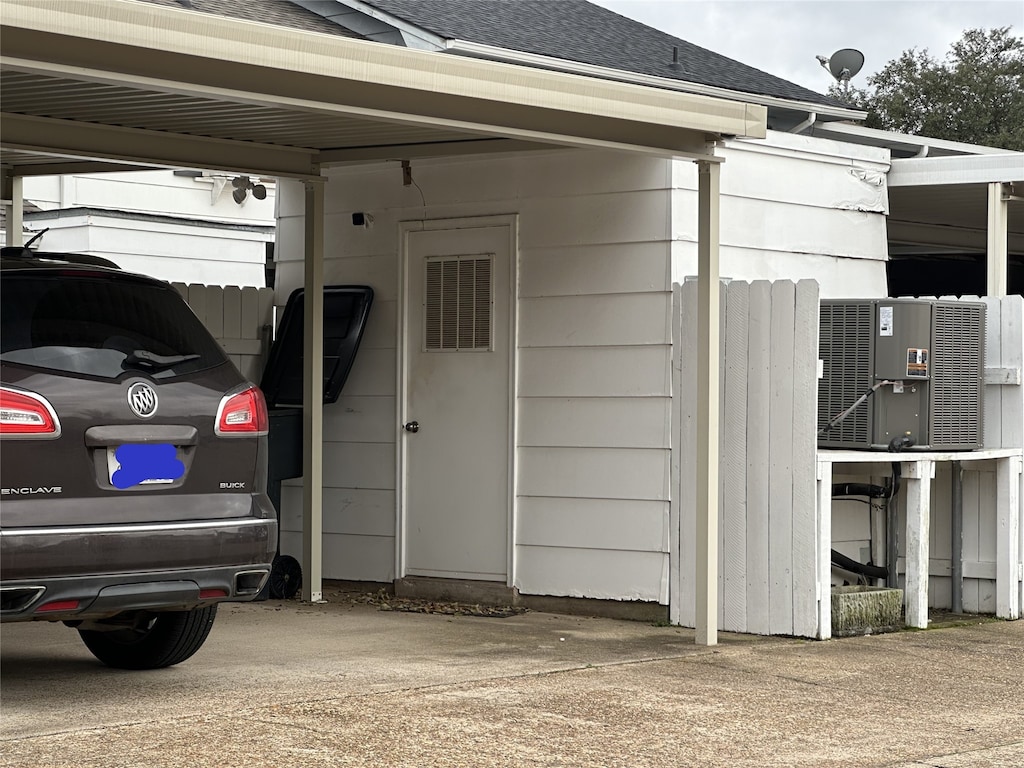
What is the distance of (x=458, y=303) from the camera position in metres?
9.58

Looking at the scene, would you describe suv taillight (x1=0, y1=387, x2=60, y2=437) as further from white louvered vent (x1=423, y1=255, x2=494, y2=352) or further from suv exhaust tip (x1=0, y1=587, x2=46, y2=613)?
white louvered vent (x1=423, y1=255, x2=494, y2=352)

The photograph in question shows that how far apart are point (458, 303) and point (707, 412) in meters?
2.29

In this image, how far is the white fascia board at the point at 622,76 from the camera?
9742 mm

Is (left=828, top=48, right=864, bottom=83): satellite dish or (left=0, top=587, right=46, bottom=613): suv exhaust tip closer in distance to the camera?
(left=0, top=587, right=46, bottom=613): suv exhaust tip

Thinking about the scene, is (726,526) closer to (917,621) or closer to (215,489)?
(917,621)

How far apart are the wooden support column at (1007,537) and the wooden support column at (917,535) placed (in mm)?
685

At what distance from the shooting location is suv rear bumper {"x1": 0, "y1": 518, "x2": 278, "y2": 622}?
5.36 metres

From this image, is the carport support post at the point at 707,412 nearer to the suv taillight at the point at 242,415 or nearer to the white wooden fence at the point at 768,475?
the white wooden fence at the point at 768,475

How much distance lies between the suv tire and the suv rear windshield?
1175 millimetres

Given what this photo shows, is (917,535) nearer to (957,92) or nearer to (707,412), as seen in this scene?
(707,412)

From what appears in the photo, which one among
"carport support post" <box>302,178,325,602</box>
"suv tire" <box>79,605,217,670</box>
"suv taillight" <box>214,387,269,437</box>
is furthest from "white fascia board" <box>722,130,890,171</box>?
"suv tire" <box>79,605,217,670</box>

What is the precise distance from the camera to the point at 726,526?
27.5 feet

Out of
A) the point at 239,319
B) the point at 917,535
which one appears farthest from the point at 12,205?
the point at 917,535

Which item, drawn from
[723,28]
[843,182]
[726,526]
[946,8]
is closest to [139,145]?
[726,526]
